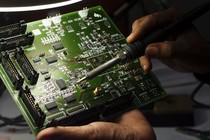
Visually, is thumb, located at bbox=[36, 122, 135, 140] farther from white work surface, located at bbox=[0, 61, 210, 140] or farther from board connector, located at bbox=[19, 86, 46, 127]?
white work surface, located at bbox=[0, 61, 210, 140]

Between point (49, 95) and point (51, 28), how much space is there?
0.23m

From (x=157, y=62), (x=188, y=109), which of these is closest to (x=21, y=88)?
(x=188, y=109)

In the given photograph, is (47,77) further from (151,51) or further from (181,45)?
(181,45)

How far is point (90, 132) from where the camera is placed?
30.7 inches

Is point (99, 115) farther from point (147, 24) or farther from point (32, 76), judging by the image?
point (147, 24)

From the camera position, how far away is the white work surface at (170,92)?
3.85ft

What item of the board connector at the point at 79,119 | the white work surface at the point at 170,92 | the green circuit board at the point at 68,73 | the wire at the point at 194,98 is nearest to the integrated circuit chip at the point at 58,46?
the green circuit board at the point at 68,73

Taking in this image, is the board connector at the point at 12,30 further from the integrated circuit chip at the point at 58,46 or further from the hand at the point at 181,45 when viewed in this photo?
the hand at the point at 181,45

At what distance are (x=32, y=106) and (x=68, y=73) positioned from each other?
0.16 metres

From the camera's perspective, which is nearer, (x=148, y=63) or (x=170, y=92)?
(x=148, y=63)

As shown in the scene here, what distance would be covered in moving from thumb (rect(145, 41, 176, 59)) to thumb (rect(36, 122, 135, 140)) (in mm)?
220

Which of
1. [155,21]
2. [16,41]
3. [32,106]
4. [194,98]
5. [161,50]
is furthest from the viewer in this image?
[194,98]

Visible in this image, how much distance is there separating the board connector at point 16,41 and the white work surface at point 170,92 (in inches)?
15.9

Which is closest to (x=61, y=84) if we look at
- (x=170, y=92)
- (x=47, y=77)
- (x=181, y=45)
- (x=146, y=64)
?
(x=47, y=77)
